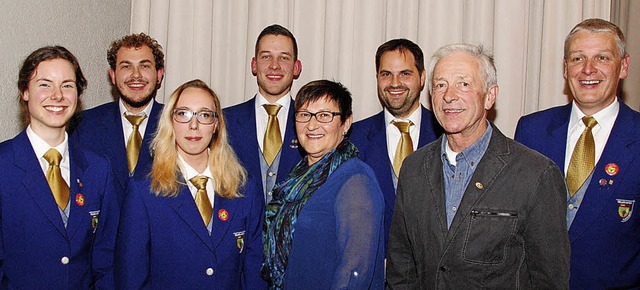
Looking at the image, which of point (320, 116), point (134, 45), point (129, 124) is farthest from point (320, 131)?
point (134, 45)

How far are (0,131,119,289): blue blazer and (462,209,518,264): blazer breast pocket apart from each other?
1.49m

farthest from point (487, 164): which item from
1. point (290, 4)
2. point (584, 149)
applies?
point (290, 4)

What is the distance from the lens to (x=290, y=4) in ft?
15.4

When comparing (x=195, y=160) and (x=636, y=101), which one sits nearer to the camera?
(x=195, y=160)

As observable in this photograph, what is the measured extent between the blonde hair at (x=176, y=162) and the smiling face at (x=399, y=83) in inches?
41.9

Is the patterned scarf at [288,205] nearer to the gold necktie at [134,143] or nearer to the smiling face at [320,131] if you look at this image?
the smiling face at [320,131]

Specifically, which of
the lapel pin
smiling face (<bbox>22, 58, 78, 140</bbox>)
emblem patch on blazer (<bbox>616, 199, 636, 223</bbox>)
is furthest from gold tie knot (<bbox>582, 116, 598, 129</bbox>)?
smiling face (<bbox>22, 58, 78, 140</bbox>)

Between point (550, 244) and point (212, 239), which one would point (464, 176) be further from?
point (212, 239)

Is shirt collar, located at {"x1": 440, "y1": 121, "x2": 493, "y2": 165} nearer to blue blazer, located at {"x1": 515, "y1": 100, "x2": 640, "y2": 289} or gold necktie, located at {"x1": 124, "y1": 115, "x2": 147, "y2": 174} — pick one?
blue blazer, located at {"x1": 515, "y1": 100, "x2": 640, "y2": 289}

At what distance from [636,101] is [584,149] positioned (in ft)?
4.85

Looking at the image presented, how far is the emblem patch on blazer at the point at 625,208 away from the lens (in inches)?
107

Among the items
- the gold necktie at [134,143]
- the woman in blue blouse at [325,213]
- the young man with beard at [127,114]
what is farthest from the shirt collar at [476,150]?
the gold necktie at [134,143]

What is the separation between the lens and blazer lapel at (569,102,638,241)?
108 inches

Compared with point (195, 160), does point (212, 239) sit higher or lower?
lower
